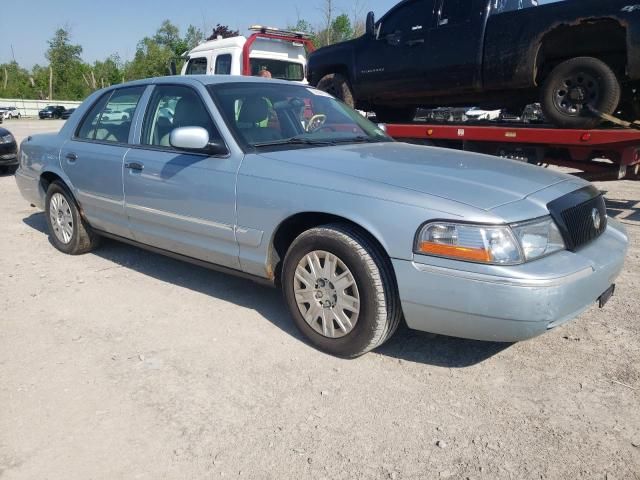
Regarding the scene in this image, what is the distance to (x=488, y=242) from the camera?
2.60 m

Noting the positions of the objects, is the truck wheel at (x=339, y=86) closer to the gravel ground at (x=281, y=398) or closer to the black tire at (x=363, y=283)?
the gravel ground at (x=281, y=398)

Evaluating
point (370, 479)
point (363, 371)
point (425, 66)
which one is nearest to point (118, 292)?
point (363, 371)

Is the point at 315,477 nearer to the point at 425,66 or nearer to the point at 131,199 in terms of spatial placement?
the point at 131,199

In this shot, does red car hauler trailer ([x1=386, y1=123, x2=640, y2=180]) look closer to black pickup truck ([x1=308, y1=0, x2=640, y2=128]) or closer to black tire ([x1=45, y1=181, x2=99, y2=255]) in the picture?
black pickup truck ([x1=308, y1=0, x2=640, y2=128])

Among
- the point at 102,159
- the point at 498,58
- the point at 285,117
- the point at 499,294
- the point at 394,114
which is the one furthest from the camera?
the point at 394,114

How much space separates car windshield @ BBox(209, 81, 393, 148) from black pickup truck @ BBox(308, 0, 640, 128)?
3.11 m

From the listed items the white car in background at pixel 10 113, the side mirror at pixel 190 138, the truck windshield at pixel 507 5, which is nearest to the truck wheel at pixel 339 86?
the truck windshield at pixel 507 5

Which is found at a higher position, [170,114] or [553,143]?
[170,114]

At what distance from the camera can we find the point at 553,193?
9.89 ft

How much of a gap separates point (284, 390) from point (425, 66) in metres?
5.79

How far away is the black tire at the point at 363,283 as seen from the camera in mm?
2914

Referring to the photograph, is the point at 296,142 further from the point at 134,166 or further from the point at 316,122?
the point at 134,166

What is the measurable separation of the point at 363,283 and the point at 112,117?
2.91 meters

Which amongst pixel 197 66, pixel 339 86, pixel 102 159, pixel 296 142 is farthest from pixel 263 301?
pixel 197 66
